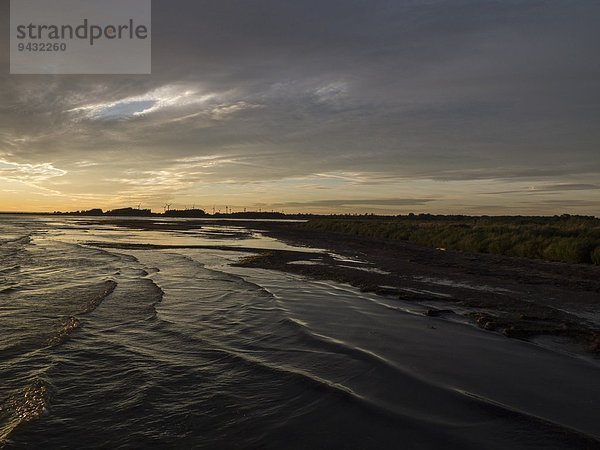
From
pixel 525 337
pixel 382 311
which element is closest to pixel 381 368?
pixel 525 337

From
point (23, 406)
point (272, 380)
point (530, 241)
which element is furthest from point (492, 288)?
point (530, 241)

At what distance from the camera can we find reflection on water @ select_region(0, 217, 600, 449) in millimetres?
4578

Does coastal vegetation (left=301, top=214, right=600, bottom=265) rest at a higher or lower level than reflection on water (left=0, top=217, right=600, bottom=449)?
higher

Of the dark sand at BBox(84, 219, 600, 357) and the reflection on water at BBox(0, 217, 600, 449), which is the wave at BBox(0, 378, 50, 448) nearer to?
the reflection on water at BBox(0, 217, 600, 449)

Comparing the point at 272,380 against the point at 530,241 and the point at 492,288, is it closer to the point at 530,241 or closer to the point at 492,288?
the point at 492,288

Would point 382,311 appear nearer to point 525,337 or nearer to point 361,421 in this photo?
point 525,337

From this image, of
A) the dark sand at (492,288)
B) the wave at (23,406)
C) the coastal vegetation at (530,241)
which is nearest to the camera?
the wave at (23,406)

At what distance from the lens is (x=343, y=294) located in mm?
13273

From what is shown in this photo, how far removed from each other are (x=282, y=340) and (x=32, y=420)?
4.40 meters

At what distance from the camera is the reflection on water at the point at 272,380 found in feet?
15.0

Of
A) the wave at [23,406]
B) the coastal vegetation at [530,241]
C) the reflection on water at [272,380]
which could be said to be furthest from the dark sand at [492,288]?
the wave at [23,406]

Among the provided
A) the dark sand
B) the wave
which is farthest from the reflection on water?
the dark sand

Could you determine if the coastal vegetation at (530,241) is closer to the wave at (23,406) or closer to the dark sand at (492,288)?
the dark sand at (492,288)

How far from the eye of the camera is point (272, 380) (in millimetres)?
6199
